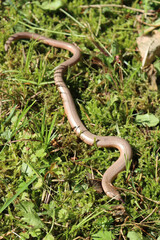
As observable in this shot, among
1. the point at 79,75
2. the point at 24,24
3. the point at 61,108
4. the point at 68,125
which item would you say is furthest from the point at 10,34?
the point at 68,125

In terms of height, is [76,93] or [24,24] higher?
[24,24]

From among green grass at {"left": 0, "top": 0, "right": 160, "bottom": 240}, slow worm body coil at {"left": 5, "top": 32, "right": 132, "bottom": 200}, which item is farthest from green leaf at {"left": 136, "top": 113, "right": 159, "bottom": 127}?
slow worm body coil at {"left": 5, "top": 32, "right": 132, "bottom": 200}

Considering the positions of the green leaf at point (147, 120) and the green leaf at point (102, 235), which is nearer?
the green leaf at point (102, 235)

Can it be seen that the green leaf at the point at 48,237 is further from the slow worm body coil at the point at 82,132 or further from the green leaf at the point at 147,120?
the green leaf at the point at 147,120

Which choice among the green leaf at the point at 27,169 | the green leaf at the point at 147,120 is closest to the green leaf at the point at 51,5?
the green leaf at the point at 147,120

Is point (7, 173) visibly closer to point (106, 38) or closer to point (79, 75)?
point (79, 75)

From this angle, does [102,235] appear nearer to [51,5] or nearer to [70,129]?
[70,129]
